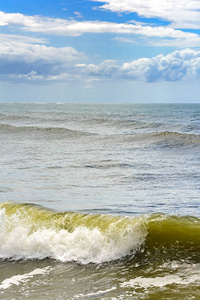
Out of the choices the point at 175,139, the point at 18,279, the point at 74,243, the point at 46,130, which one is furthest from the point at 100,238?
the point at 46,130

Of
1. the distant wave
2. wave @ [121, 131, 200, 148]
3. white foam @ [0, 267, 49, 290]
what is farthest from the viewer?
the distant wave

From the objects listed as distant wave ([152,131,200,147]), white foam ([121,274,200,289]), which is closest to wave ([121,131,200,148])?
distant wave ([152,131,200,147])

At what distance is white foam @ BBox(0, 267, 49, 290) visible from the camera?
579 centimetres

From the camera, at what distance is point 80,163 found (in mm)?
16891

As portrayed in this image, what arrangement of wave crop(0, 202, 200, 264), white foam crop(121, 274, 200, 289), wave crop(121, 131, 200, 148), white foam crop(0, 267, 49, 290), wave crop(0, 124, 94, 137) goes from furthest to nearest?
wave crop(0, 124, 94, 137)
wave crop(121, 131, 200, 148)
wave crop(0, 202, 200, 264)
white foam crop(0, 267, 49, 290)
white foam crop(121, 274, 200, 289)

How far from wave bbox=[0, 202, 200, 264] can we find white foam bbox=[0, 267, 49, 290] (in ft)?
1.70

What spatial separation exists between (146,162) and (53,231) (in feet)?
33.2

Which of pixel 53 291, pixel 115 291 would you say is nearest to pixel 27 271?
pixel 53 291

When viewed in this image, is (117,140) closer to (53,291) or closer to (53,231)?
(53,231)

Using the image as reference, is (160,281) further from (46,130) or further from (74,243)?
(46,130)

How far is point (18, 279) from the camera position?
6004mm

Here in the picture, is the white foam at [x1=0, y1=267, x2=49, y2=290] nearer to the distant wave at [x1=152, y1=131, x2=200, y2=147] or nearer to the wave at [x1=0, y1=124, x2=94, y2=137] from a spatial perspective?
the distant wave at [x1=152, y1=131, x2=200, y2=147]

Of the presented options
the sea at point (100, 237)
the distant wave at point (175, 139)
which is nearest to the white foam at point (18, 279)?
the sea at point (100, 237)

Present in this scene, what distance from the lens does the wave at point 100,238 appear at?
6.59 metres
